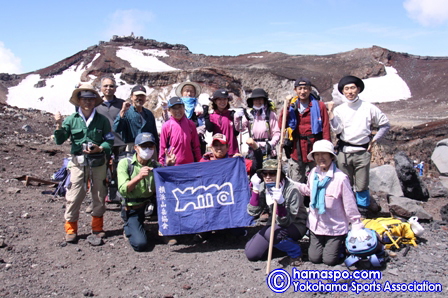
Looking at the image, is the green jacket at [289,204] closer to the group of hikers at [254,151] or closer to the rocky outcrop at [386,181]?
the group of hikers at [254,151]

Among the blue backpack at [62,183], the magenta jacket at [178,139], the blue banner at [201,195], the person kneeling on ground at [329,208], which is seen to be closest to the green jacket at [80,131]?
the magenta jacket at [178,139]

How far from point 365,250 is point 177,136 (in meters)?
3.04

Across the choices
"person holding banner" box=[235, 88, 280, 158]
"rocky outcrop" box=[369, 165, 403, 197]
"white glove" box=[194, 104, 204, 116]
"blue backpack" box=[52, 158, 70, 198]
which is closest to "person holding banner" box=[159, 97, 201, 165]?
"white glove" box=[194, 104, 204, 116]

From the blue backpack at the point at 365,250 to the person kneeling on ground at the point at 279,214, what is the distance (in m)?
0.63

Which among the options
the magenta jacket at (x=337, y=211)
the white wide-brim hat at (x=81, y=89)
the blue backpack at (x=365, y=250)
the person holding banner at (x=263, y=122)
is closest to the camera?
the blue backpack at (x=365, y=250)

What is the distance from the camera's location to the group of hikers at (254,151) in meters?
4.85

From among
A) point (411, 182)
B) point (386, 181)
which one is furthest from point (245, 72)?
point (411, 182)

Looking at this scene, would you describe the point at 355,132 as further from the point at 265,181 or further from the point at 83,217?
the point at 83,217

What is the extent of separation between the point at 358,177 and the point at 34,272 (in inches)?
181

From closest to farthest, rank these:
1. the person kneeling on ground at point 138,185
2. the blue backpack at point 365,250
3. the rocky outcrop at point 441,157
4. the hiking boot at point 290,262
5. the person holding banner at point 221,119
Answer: the blue backpack at point 365,250
the hiking boot at point 290,262
the person kneeling on ground at point 138,185
the person holding banner at point 221,119
the rocky outcrop at point 441,157

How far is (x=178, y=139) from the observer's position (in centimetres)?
584

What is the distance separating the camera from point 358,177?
5773mm

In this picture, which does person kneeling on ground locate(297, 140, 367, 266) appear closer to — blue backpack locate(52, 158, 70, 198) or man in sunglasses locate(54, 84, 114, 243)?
man in sunglasses locate(54, 84, 114, 243)

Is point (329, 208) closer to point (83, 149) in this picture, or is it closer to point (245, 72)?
point (83, 149)
